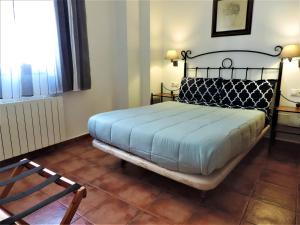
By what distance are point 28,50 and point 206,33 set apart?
96.3 inches

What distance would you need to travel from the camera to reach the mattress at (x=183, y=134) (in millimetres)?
1529

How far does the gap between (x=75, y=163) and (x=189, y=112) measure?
55.7 inches

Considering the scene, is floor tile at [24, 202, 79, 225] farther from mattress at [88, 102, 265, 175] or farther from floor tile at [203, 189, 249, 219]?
floor tile at [203, 189, 249, 219]

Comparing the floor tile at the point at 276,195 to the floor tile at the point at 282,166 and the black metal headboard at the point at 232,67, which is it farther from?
the black metal headboard at the point at 232,67

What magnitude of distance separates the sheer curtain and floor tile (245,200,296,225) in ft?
7.86

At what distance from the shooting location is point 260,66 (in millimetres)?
2980

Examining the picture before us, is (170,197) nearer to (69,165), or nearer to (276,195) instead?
(276,195)

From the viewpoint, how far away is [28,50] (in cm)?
237

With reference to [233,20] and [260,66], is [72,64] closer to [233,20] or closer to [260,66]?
[233,20]

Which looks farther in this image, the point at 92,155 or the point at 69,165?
the point at 92,155

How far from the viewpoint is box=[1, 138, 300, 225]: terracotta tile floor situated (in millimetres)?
1573

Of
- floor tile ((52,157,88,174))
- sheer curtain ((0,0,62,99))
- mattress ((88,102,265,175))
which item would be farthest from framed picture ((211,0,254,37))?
floor tile ((52,157,88,174))

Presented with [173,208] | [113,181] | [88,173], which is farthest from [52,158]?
[173,208]

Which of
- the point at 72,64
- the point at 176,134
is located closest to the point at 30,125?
the point at 72,64
